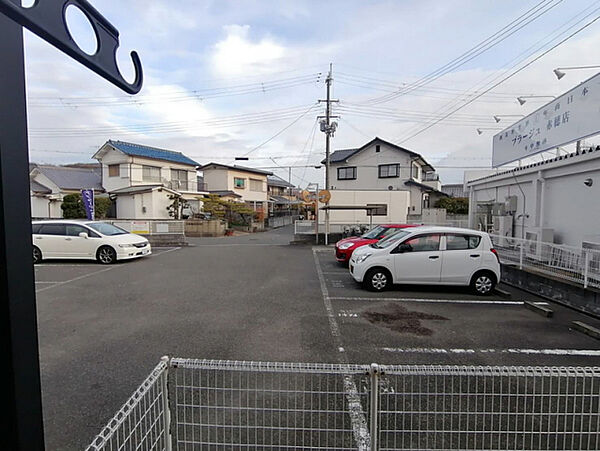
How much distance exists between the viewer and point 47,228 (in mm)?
10680

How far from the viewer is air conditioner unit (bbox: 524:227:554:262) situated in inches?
291

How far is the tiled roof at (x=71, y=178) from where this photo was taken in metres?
25.8

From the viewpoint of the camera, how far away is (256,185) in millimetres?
36812

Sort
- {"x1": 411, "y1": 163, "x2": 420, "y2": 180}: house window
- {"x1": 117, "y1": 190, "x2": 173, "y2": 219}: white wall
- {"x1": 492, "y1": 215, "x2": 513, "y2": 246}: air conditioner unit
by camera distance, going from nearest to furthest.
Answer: {"x1": 492, "y1": 215, "x2": 513, "y2": 246}: air conditioner unit, {"x1": 117, "y1": 190, "x2": 173, "y2": 219}: white wall, {"x1": 411, "y1": 163, "x2": 420, "y2": 180}: house window

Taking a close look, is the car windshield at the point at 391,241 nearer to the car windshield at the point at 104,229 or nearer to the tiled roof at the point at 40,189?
the car windshield at the point at 104,229

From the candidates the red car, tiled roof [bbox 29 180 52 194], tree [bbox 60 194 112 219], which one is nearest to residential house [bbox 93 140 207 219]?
tree [bbox 60 194 112 219]

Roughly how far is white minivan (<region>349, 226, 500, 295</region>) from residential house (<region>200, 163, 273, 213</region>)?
24.7 metres

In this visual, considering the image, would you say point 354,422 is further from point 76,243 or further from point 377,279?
point 76,243

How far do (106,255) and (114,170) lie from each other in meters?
18.0

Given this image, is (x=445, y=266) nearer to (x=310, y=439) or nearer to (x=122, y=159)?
(x=310, y=439)

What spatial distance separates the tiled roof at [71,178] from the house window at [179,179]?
5.37 meters

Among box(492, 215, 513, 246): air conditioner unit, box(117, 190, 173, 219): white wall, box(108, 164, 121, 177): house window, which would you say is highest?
box(108, 164, 121, 177): house window

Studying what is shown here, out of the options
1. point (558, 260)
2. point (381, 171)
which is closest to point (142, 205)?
point (381, 171)

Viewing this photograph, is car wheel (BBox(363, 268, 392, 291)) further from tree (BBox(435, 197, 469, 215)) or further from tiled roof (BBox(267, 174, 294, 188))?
tiled roof (BBox(267, 174, 294, 188))
